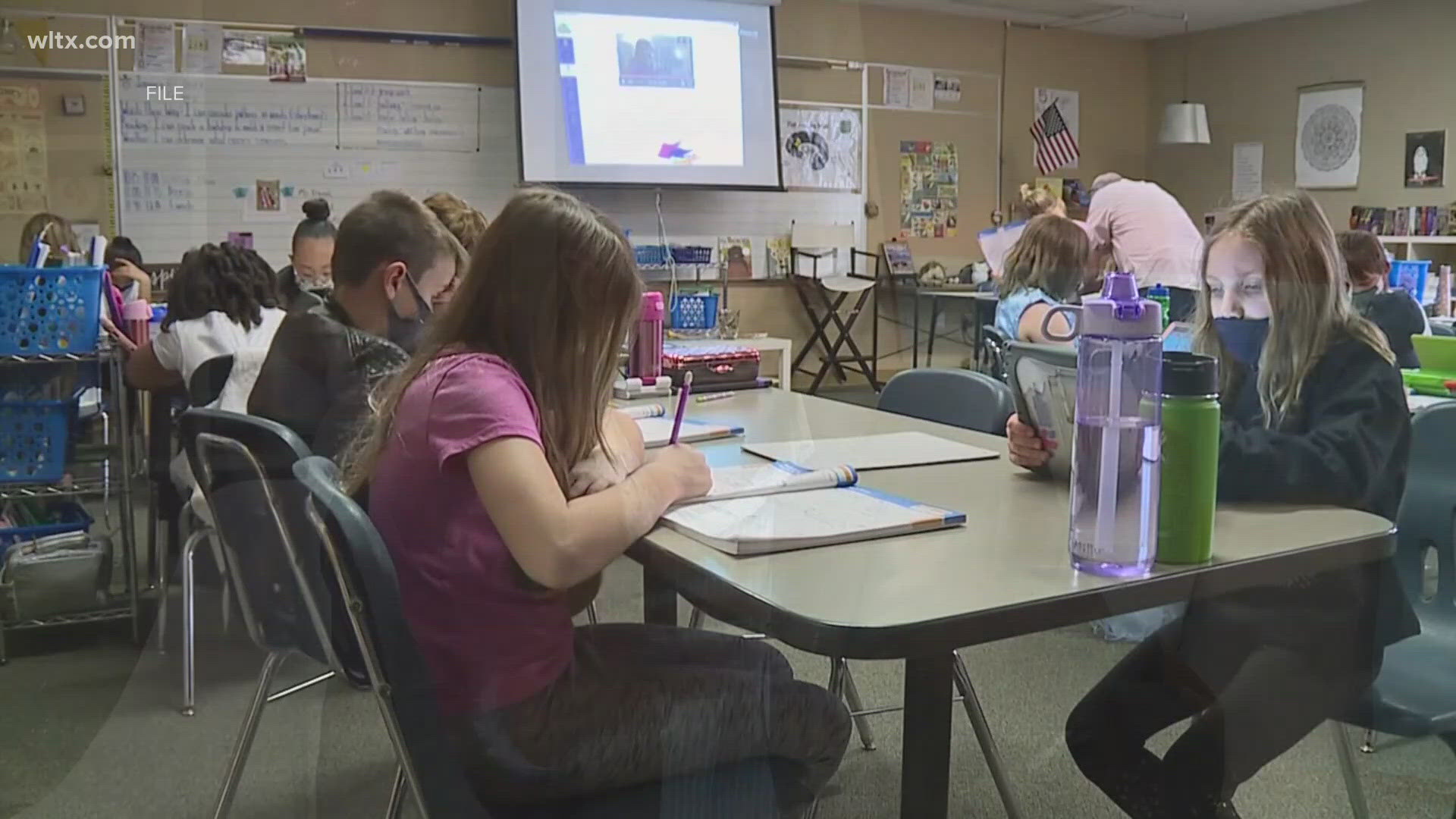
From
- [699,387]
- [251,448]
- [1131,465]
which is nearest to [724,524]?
[1131,465]

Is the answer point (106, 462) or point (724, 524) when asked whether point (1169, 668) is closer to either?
point (724, 524)

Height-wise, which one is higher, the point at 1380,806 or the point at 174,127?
the point at 174,127

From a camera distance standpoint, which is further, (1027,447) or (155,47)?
(155,47)

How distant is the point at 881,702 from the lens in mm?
1794

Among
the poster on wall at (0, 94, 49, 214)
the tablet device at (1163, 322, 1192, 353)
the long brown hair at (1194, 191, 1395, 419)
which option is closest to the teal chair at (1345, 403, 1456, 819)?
the long brown hair at (1194, 191, 1395, 419)

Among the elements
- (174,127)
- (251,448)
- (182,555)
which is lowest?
(182,555)

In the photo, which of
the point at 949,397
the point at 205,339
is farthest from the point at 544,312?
the point at 205,339

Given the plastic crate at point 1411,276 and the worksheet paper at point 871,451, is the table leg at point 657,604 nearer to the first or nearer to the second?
the worksheet paper at point 871,451

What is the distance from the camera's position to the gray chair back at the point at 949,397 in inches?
63.7

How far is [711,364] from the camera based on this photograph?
186 cm

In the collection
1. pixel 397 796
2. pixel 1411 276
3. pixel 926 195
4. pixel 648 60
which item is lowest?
pixel 397 796

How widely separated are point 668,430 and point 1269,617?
2.48 ft

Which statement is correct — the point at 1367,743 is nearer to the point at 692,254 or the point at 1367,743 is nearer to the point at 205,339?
the point at 692,254

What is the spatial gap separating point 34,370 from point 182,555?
0.46m
